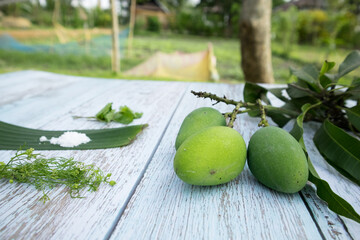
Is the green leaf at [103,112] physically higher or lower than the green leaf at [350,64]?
lower

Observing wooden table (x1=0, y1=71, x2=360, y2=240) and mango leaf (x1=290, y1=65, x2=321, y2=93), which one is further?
mango leaf (x1=290, y1=65, x2=321, y2=93)

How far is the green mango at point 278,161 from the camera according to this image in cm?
64

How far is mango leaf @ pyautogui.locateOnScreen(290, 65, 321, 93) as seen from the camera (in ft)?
3.62

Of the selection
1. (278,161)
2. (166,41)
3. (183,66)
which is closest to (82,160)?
(278,161)

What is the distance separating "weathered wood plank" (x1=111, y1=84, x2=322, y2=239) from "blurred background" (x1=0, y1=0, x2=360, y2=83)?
5.70m

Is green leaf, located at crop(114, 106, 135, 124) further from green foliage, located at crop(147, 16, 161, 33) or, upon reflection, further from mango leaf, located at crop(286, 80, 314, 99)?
green foliage, located at crop(147, 16, 161, 33)

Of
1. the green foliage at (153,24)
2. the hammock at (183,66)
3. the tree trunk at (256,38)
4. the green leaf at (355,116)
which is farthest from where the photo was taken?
the green foliage at (153,24)

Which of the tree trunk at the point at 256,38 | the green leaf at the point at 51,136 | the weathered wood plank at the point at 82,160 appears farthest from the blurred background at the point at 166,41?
the green leaf at the point at 51,136

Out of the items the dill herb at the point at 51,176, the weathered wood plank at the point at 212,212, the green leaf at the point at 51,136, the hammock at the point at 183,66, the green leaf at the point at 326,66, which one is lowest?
the hammock at the point at 183,66

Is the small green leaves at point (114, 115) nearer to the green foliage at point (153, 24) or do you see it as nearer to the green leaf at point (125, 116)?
the green leaf at point (125, 116)

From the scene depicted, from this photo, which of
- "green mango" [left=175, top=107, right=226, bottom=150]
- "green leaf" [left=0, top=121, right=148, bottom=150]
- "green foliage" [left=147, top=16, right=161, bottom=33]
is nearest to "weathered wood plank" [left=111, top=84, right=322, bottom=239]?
"green mango" [left=175, top=107, right=226, bottom=150]

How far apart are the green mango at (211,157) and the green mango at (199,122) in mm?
84

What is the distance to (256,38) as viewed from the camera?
3650mm

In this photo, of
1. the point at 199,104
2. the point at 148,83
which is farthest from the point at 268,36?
the point at 199,104
